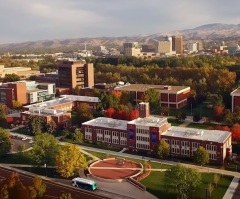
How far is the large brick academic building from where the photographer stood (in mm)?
25562

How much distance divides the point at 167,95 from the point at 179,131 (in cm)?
1642

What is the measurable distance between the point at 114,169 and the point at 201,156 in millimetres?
6008

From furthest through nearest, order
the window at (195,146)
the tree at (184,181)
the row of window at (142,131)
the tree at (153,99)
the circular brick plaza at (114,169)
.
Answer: the tree at (153,99) < the row of window at (142,131) < the window at (195,146) < the circular brick plaza at (114,169) < the tree at (184,181)

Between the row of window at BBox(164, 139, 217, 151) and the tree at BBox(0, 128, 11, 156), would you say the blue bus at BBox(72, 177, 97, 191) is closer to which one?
the tree at BBox(0, 128, 11, 156)

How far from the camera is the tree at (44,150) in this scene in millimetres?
24016

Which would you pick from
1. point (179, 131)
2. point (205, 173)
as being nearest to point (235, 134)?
point (179, 131)

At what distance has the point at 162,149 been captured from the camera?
85.4 ft

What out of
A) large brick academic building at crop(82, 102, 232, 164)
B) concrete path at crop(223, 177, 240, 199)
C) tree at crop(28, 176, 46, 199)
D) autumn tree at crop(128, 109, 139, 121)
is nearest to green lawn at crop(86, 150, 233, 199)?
concrete path at crop(223, 177, 240, 199)

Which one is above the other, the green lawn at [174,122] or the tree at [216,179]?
the green lawn at [174,122]

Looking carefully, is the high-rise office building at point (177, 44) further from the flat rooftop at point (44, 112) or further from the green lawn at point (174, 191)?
the green lawn at point (174, 191)

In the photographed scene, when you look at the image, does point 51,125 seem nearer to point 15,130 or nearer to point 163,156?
point 15,130

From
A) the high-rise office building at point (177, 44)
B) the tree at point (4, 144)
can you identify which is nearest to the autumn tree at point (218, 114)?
the tree at point (4, 144)

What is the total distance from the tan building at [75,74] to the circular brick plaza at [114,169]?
29.3 m

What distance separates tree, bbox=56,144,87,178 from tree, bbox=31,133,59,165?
4.53 feet
